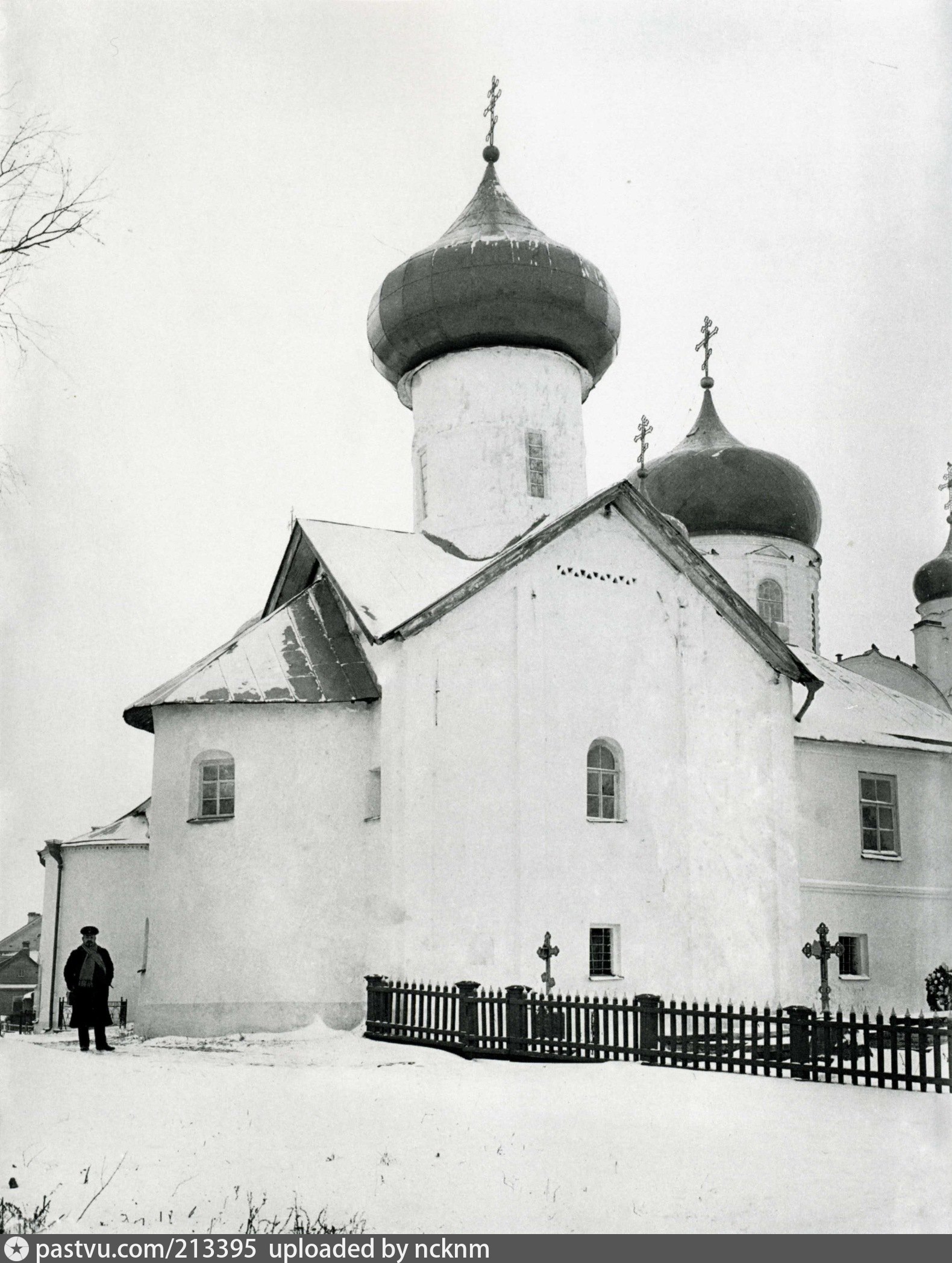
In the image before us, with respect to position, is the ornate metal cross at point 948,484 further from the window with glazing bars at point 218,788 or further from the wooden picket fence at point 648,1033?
the window with glazing bars at point 218,788

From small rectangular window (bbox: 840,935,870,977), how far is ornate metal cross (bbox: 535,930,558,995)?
6846 millimetres

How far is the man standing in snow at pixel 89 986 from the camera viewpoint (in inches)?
535

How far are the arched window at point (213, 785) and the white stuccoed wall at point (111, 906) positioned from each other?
17.0ft

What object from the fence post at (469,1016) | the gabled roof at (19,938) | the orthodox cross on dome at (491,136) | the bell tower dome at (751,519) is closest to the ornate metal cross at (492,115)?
the orthodox cross on dome at (491,136)

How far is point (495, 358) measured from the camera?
22.4m

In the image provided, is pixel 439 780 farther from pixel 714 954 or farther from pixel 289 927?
pixel 714 954

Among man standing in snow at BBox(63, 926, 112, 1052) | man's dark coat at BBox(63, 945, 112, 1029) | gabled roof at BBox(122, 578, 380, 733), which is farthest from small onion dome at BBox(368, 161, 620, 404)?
man's dark coat at BBox(63, 945, 112, 1029)

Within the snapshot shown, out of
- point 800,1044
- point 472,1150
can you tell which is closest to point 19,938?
point 800,1044

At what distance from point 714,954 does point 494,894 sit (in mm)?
3489

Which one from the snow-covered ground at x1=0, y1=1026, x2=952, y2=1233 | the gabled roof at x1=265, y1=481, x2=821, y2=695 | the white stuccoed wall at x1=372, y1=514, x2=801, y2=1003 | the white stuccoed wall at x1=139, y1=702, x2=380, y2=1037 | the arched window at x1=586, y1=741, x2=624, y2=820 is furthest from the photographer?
the arched window at x1=586, y1=741, x2=624, y2=820

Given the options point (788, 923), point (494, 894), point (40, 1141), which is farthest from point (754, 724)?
point (40, 1141)

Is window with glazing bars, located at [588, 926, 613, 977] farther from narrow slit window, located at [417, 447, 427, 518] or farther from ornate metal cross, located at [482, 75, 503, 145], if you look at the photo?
ornate metal cross, located at [482, 75, 503, 145]

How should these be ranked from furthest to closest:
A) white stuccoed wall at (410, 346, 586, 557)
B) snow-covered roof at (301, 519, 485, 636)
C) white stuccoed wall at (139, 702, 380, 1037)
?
white stuccoed wall at (410, 346, 586, 557) → snow-covered roof at (301, 519, 485, 636) → white stuccoed wall at (139, 702, 380, 1037)

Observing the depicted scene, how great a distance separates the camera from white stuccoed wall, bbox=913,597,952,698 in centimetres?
3181
